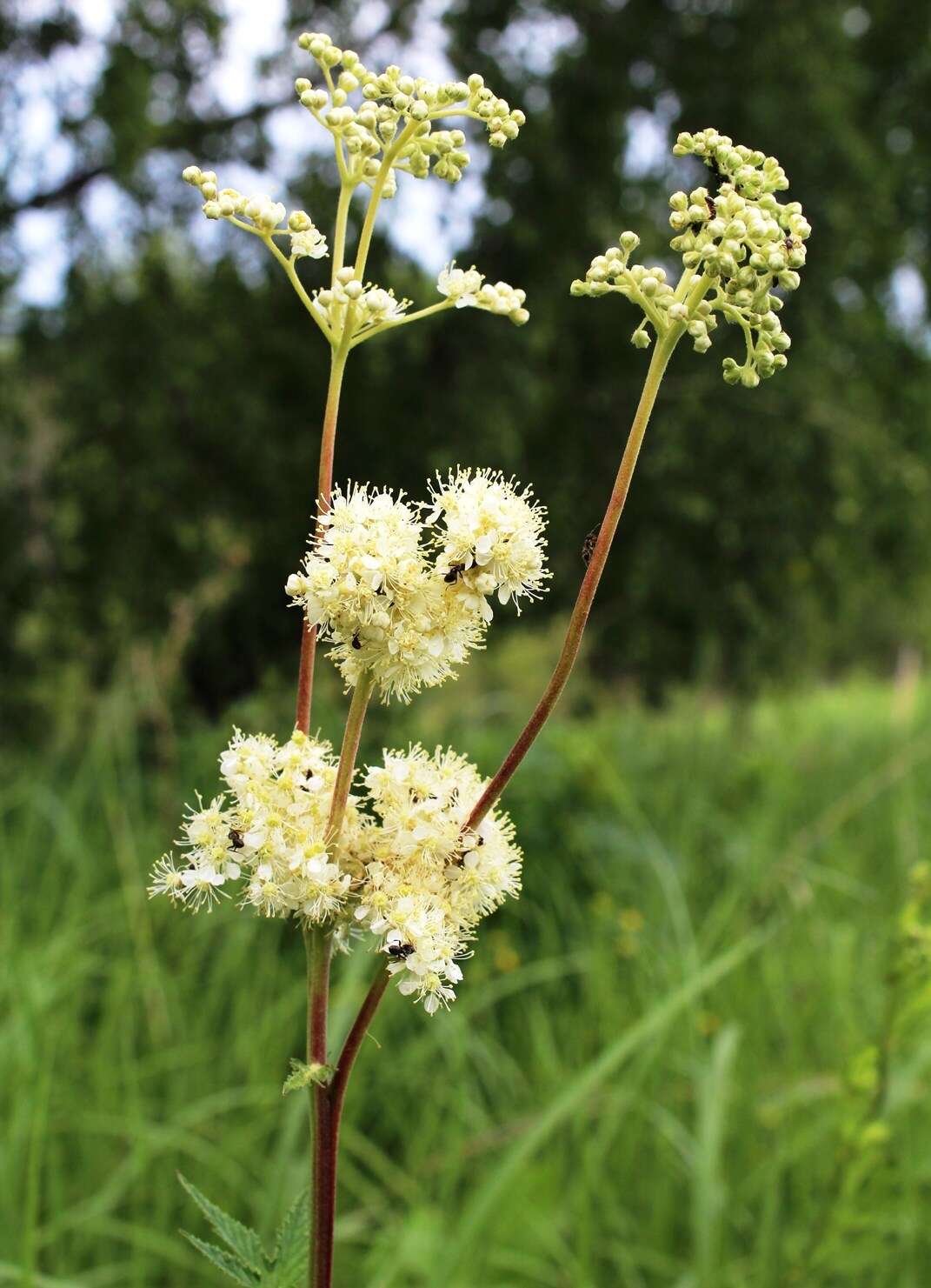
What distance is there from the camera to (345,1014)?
2.79m

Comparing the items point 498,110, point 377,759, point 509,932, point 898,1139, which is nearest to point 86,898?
point 377,759

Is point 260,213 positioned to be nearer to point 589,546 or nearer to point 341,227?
point 341,227

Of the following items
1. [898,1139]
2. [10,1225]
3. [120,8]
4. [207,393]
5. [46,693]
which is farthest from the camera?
[46,693]

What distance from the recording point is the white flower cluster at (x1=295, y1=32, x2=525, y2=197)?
3.24 feet

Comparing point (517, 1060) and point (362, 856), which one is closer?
point (362, 856)

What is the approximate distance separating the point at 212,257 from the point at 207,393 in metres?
0.64

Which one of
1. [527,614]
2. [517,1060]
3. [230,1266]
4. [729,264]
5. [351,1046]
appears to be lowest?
[230,1266]

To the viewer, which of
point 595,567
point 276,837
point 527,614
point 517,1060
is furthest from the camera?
point 527,614

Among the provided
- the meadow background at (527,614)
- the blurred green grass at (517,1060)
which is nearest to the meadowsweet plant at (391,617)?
the blurred green grass at (517,1060)

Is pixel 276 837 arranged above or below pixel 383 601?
below

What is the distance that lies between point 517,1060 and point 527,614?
252 cm

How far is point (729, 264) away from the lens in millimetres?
885

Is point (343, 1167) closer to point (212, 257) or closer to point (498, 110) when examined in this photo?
point (498, 110)

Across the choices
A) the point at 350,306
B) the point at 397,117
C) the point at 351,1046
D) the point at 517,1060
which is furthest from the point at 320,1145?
the point at 517,1060
